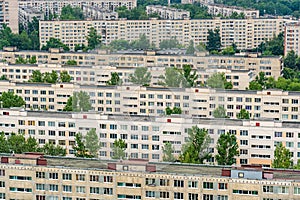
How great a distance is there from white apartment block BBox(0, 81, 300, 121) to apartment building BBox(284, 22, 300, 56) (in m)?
15.9

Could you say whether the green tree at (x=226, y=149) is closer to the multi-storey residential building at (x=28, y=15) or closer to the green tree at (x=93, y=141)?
the green tree at (x=93, y=141)

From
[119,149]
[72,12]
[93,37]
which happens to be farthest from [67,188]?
[72,12]

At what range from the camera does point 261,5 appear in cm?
5778

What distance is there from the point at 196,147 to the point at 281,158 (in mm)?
1855

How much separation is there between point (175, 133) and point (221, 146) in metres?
1.70

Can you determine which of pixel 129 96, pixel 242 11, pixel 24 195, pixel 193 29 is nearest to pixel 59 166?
pixel 24 195

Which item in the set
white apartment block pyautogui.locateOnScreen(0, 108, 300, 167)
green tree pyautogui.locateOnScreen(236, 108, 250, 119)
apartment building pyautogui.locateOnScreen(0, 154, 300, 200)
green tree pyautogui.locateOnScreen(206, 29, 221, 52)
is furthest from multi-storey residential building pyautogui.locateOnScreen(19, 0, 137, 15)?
apartment building pyautogui.locateOnScreen(0, 154, 300, 200)

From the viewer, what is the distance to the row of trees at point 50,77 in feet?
94.6

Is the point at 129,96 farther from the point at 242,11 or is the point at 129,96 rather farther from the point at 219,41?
the point at 242,11

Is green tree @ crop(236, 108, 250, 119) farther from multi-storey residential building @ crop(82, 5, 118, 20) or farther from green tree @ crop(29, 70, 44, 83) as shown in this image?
multi-storey residential building @ crop(82, 5, 118, 20)

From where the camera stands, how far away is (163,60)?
16297mm

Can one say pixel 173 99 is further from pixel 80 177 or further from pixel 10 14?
pixel 10 14

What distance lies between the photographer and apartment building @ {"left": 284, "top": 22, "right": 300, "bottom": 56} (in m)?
40.2

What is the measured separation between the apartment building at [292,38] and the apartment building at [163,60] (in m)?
7.30
